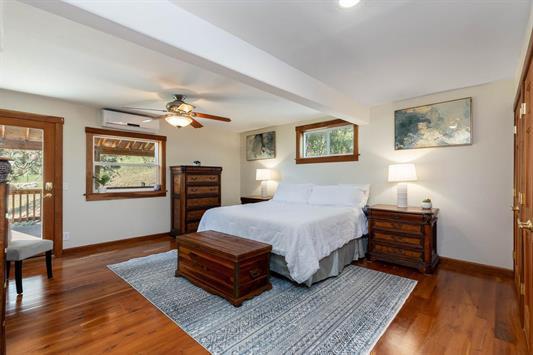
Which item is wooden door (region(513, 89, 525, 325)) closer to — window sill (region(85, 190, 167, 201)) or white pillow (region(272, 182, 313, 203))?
white pillow (region(272, 182, 313, 203))

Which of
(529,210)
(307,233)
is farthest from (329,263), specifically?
(529,210)

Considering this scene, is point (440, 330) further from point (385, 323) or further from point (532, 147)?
point (532, 147)

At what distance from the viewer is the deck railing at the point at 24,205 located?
11.4 feet

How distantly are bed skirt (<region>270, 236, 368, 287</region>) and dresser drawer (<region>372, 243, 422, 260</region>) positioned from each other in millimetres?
311

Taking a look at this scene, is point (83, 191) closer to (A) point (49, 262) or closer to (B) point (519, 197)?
(A) point (49, 262)

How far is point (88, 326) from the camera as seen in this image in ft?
6.72

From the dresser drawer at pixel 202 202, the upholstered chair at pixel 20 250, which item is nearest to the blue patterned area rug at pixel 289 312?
the upholstered chair at pixel 20 250

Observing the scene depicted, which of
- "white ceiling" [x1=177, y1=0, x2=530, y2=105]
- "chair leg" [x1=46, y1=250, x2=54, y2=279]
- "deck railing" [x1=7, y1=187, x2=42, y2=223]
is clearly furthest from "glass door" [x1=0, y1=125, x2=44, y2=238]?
"white ceiling" [x1=177, y1=0, x2=530, y2=105]

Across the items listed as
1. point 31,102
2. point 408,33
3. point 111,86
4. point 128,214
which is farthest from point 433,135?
point 31,102

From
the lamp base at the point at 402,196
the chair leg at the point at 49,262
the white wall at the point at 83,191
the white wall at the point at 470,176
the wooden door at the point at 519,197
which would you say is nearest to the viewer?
the wooden door at the point at 519,197

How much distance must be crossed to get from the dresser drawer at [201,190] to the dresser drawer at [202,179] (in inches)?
4.1

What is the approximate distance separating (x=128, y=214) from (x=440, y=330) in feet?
15.2

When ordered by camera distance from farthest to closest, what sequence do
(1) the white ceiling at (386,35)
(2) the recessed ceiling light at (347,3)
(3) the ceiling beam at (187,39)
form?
(1) the white ceiling at (386,35), (2) the recessed ceiling light at (347,3), (3) the ceiling beam at (187,39)

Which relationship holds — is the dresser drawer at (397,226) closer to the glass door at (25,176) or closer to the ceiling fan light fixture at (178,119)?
the ceiling fan light fixture at (178,119)
